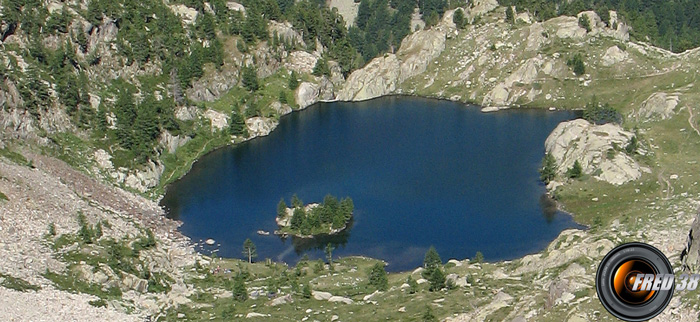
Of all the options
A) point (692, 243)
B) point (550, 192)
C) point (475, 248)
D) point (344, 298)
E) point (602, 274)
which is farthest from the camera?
point (550, 192)

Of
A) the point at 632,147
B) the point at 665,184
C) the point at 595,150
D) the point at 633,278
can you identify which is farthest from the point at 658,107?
the point at 633,278

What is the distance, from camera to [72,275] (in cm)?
10025

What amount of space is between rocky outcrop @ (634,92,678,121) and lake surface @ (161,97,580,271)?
65.0 feet

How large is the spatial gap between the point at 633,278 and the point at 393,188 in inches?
4451

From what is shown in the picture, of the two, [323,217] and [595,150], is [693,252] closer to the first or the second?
[323,217]

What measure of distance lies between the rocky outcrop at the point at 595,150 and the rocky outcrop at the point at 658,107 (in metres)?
12.6

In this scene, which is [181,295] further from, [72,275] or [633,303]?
[633,303]

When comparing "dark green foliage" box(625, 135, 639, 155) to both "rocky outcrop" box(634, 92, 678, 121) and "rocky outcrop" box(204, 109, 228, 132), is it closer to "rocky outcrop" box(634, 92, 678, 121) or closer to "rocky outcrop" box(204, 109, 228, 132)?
"rocky outcrop" box(634, 92, 678, 121)

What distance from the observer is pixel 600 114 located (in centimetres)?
18375

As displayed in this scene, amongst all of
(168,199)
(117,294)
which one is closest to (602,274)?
(117,294)

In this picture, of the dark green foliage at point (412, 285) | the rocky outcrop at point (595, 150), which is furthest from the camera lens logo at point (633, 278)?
the rocky outcrop at point (595, 150)

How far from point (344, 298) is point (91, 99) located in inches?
3672

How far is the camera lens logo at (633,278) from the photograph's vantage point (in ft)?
129

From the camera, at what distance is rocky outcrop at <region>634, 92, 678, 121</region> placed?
16750 centimetres
